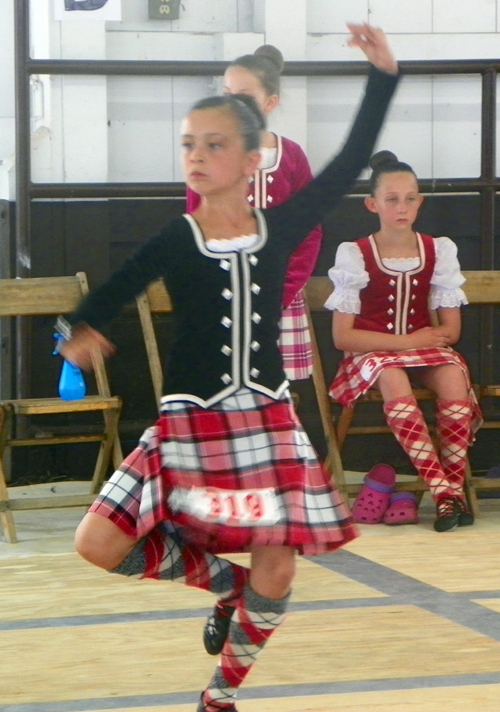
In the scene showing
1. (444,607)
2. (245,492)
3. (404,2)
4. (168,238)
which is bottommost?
(444,607)

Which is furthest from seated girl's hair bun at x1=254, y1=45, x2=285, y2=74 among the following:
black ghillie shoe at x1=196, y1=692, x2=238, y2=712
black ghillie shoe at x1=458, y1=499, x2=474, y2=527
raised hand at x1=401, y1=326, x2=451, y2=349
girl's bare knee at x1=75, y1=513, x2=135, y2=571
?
black ghillie shoe at x1=196, y1=692, x2=238, y2=712

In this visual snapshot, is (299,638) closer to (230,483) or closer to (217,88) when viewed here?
(230,483)

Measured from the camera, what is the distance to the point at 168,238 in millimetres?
1977

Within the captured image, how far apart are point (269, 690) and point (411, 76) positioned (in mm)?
3066

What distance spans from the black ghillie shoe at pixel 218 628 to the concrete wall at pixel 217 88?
8.94ft

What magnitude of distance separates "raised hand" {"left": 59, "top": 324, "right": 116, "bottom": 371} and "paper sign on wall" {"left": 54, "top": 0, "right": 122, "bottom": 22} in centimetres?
285

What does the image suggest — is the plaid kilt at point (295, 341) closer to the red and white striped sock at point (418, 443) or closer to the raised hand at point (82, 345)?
the red and white striped sock at point (418, 443)

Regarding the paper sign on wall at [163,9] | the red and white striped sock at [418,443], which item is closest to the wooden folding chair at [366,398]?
the red and white striped sock at [418,443]

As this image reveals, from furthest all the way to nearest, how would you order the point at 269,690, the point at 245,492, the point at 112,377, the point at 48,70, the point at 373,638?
the point at 112,377
the point at 48,70
the point at 373,638
the point at 269,690
the point at 245,492

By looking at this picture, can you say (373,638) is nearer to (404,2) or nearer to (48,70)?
(48,70)

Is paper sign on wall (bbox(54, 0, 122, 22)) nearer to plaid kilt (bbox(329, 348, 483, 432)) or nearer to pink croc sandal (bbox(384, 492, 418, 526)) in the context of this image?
plaid kilt (bbox(329, 348, 483, 432))

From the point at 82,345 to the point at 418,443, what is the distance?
79.0 inches

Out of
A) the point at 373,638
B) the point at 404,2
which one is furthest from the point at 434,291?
the point at 373,638

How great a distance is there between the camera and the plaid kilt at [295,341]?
11.5 feet
